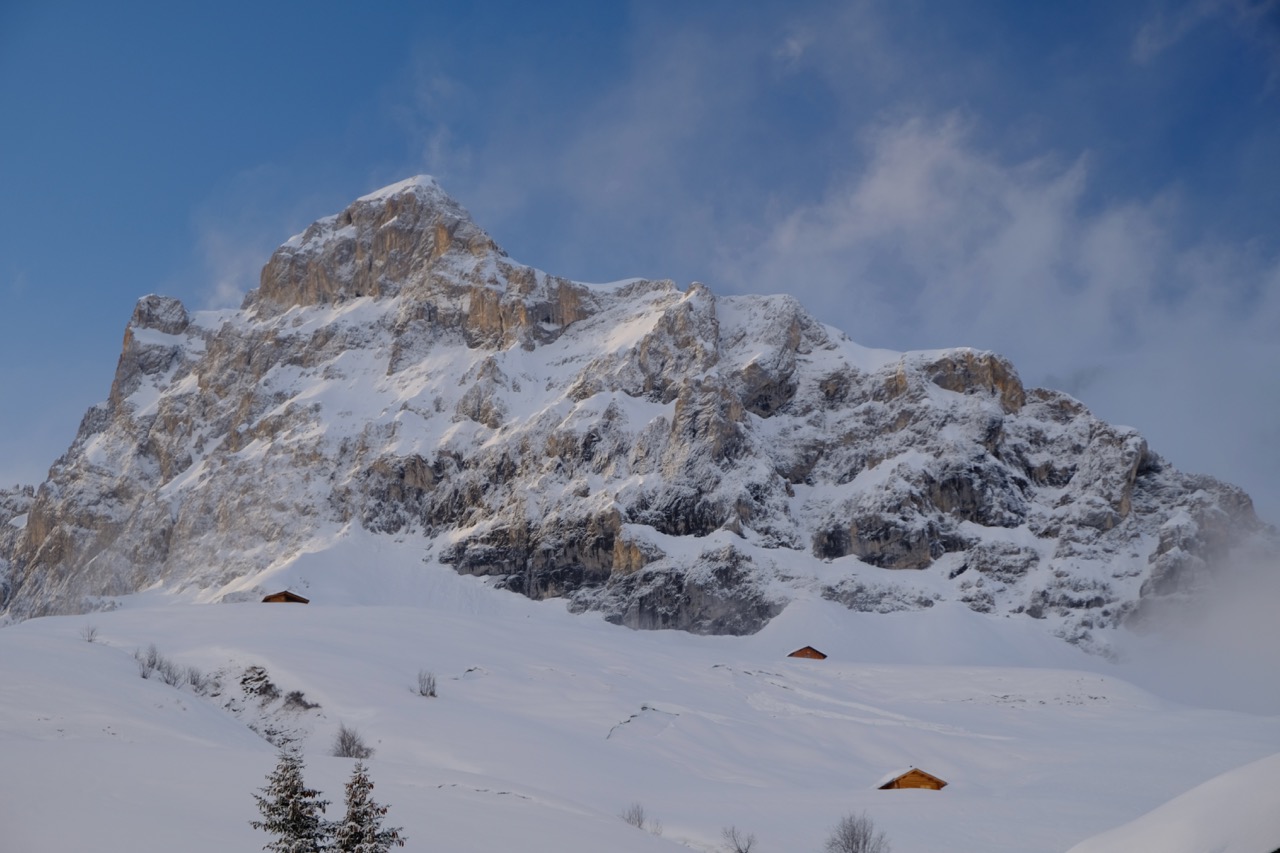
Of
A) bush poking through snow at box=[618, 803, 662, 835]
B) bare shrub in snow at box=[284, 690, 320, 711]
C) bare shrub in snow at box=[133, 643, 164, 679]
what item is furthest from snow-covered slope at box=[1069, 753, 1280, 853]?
bare shrub in snow at box=[284, 690, 320, 711]

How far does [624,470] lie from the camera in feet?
357

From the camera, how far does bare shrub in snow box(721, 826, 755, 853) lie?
23812 mm

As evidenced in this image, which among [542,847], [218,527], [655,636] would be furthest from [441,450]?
[542,847]

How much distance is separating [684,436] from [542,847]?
94.6 m

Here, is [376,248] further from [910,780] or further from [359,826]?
[359,826]

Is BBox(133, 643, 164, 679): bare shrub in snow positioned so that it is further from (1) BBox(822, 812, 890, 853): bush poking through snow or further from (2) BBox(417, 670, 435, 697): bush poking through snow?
(1) BBox(822, 812, 890, 853): bush poking through snow

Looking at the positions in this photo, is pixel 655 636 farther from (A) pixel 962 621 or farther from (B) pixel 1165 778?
(B) pixel 1165 778

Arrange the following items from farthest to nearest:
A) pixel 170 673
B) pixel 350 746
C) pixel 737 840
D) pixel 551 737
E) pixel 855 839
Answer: pixel 551 737
pixel 170 673
pixel 350 746
pixel 855 839
pixel 737 840

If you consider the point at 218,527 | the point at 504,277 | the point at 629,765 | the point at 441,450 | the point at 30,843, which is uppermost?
the point at 504,277

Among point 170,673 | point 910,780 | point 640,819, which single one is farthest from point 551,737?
point 170,673

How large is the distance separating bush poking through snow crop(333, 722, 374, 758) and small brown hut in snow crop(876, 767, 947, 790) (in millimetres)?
15811

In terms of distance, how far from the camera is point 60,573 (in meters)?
126

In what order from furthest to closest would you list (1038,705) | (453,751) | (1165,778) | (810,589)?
(810,589) < (1038,705) < (1165,778) < (453,751)

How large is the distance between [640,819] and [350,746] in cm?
950
